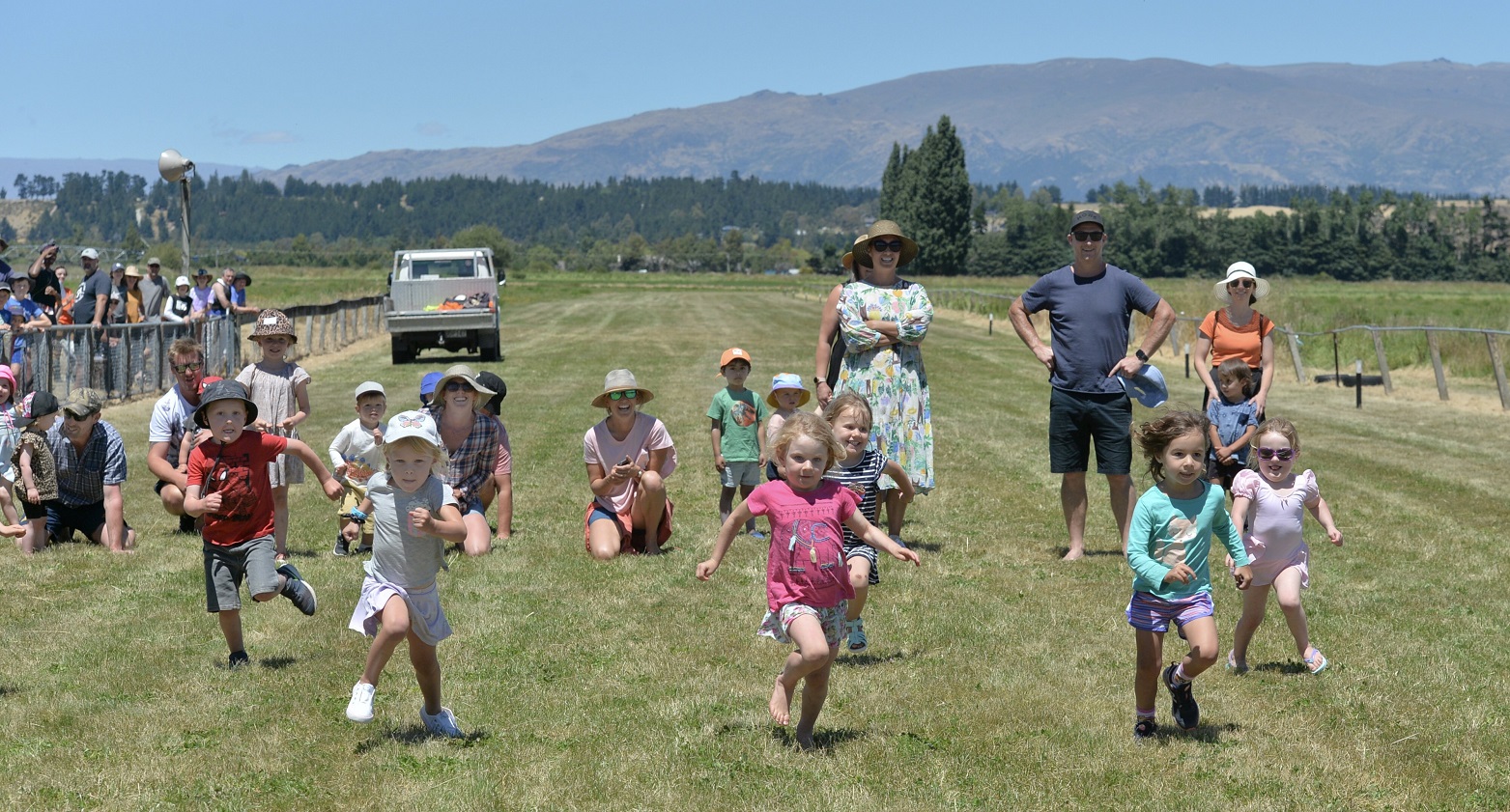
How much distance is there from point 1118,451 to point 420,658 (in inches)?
213

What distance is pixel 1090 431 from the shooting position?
988 centimetres

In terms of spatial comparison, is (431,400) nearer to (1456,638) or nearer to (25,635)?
(25,635)

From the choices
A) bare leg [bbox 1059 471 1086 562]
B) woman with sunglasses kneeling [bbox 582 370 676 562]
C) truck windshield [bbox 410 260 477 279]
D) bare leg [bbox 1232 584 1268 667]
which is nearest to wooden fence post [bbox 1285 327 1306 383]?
bare leg [bbox 1059 471 1086 562]

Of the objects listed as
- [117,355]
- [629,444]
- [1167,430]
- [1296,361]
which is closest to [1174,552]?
→ [1167,430]

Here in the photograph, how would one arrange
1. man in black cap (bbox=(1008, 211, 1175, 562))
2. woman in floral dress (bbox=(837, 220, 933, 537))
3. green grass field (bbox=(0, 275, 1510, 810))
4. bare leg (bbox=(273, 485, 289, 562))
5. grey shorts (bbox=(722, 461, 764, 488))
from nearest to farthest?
green grass field (bbox=(0, 275, 1510, 810)) < woman in floral dress (bbox=(837, 220, 933, 537)) < man in black cap (bbox=(1008, 211, 1175, 562)) < bare leg (bbox=(273, 485, 289, 562)) < grey shorts (bbox=(722, 461, 764, 488))

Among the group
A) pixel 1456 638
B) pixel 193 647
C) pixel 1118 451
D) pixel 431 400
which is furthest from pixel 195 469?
pixel 1456 638

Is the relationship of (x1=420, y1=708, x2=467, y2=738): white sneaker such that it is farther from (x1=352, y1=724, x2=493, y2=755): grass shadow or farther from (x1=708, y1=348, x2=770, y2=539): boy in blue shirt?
(x1=708, y1=348, x2=770, y2=539): boy in blue shirt

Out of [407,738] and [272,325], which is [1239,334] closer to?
[407,738]

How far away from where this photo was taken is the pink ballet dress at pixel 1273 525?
6.86 m

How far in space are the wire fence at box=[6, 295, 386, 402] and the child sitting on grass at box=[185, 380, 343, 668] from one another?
10.6 m

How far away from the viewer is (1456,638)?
7.91 meters

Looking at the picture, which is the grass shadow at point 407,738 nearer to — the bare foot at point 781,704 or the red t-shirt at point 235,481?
the bare foot at point 781,704

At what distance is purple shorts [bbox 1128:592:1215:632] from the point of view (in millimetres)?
5859

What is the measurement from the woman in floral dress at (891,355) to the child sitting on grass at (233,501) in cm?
364
